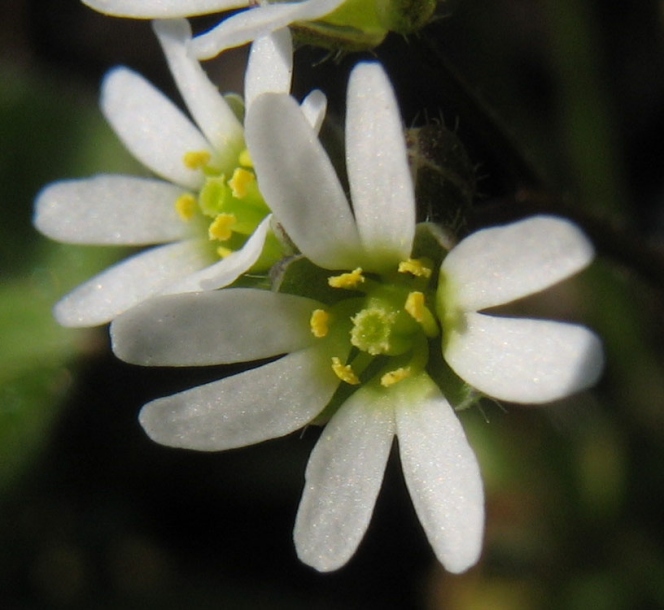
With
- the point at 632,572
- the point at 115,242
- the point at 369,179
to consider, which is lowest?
the point at 632,572

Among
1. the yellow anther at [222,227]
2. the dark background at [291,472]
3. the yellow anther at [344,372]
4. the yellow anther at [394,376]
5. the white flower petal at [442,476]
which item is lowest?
the dark background at [291,472]

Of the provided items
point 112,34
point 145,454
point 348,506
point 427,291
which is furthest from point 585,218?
point 112,34

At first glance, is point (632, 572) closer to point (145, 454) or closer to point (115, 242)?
point (145, 454)

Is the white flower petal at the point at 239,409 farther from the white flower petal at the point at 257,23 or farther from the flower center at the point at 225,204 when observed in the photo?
the white flower petal at the point at 257,23

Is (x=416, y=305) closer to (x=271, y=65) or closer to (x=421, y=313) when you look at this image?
(x=421, y=313)

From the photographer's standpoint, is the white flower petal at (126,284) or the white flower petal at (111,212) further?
the white flower petal at (111,212)

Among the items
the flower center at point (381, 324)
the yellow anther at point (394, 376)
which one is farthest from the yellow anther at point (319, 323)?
the yellow anther at point (394, 376)
